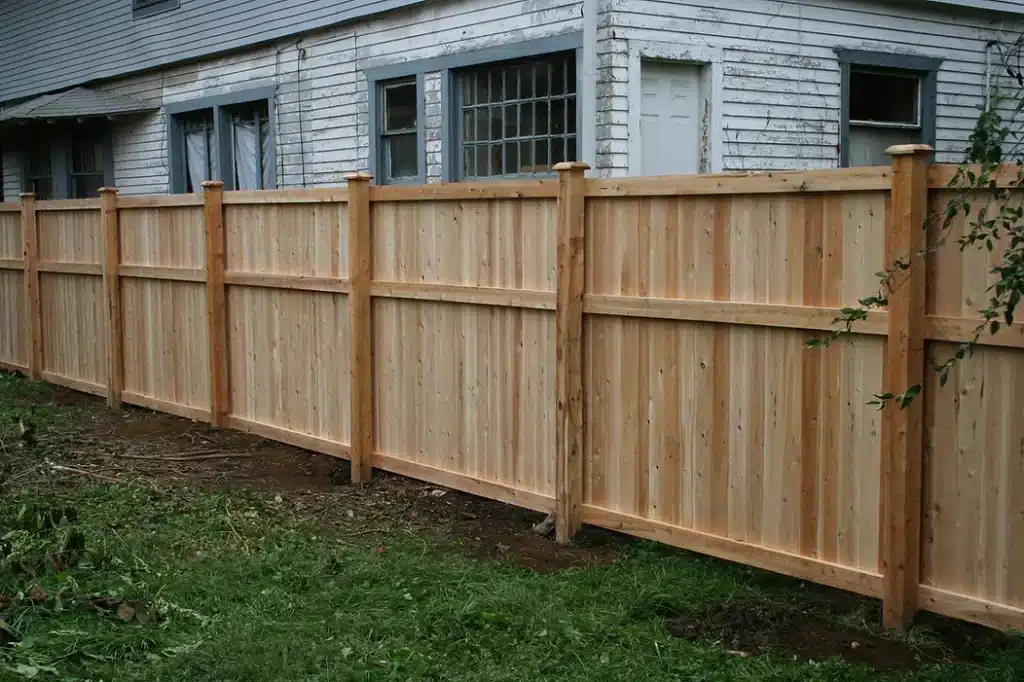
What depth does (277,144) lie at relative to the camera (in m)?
15.2

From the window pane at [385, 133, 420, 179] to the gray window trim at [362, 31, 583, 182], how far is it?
15 centimetres

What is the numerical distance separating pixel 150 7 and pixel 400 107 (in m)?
6.09

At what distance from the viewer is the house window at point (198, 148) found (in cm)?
1697

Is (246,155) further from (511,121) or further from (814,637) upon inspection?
(814,637)

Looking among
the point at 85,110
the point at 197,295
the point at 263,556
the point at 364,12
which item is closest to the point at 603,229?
the point at 263,556

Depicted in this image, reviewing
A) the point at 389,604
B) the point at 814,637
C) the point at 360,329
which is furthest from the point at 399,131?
the point at 814,637

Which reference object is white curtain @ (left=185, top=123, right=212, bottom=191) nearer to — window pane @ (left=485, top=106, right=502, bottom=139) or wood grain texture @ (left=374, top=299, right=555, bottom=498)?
window pane @ (left=485, top=106, right=502, bottom=139)

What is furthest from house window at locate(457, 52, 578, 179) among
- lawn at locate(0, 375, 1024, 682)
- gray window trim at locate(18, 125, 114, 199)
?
gray window trim at locate(18, 125, 114, 199)

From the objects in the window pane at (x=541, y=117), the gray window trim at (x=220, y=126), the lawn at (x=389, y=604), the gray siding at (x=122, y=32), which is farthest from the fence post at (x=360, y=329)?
the gray window trim at (x=220, y=126)

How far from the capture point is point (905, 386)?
4859mm

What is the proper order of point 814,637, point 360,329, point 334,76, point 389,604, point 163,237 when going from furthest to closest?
point 334,76 < point 163,237 < point 360,329 < point 389,604 < point 814,637

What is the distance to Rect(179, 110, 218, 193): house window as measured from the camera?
668 inches

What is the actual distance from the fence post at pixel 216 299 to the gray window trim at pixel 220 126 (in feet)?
18.7

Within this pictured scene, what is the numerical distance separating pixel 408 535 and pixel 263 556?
0.90m
